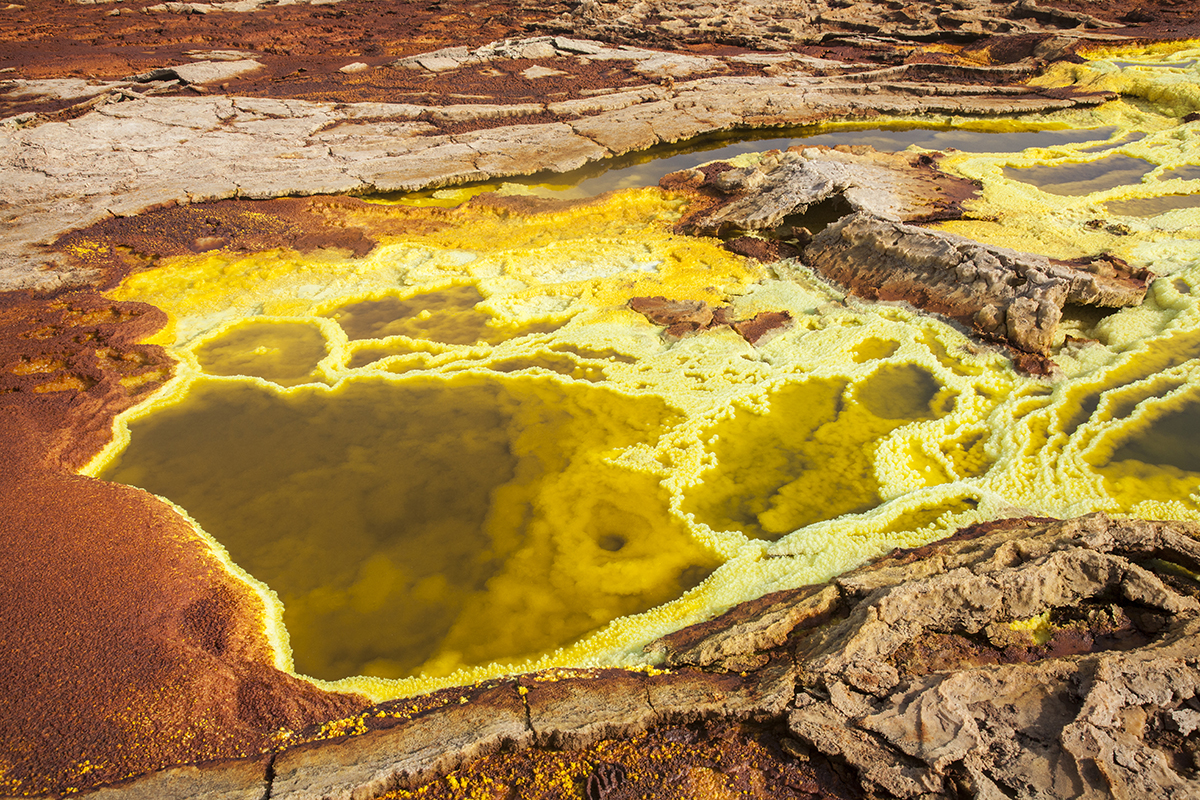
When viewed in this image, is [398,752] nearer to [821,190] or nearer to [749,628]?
[749,628]

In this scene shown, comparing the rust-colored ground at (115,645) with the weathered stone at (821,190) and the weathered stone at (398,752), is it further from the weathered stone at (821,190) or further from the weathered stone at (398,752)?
the weathered stone at (821,190)

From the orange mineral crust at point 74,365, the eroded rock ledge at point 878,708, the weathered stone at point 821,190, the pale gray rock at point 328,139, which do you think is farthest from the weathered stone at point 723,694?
the pale gray rock at point 328,139

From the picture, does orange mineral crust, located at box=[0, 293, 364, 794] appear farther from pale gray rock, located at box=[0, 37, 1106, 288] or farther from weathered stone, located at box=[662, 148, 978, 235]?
weathered stone, located at box=[662, 148, 978, 235]

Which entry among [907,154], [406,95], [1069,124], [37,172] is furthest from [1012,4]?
[37,172]

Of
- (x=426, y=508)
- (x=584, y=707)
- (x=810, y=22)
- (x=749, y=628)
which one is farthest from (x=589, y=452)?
(x=810, y=22)

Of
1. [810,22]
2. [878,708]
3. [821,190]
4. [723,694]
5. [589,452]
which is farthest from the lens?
[810,22]

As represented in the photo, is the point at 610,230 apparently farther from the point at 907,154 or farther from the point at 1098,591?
the point at 1098,591
